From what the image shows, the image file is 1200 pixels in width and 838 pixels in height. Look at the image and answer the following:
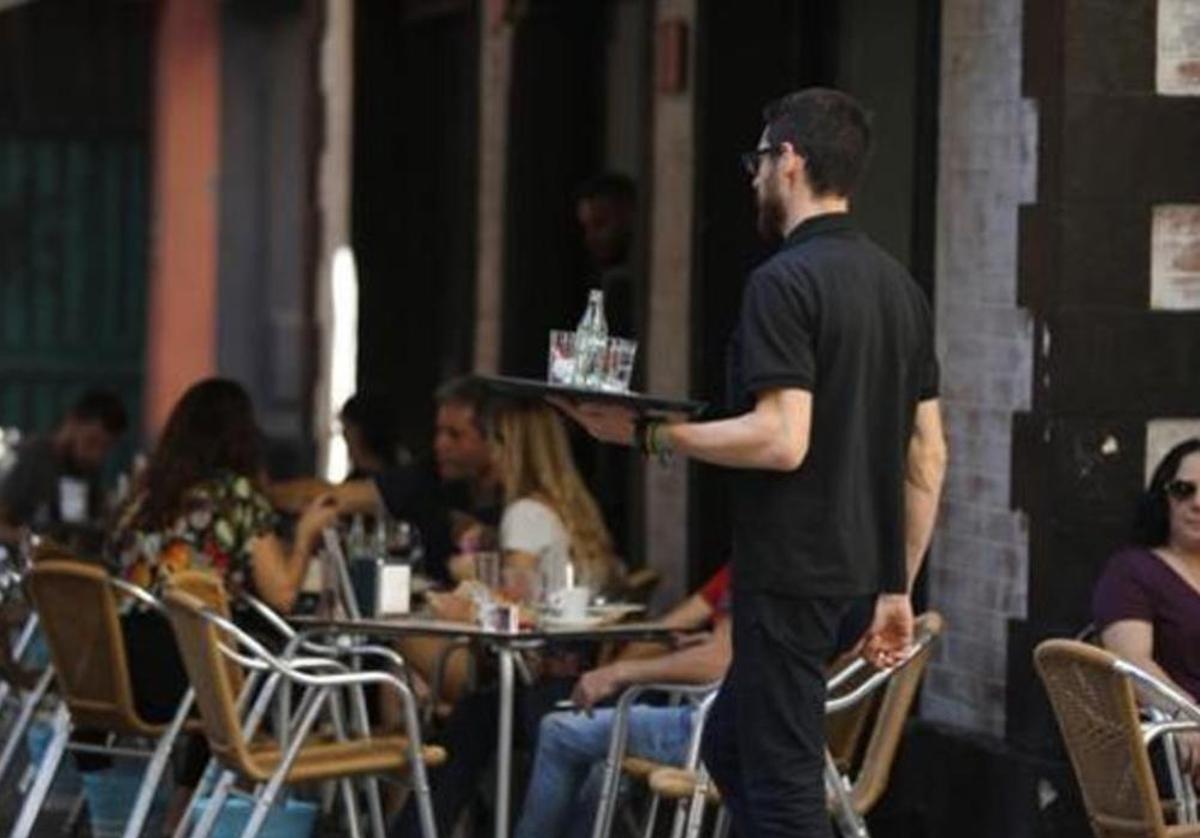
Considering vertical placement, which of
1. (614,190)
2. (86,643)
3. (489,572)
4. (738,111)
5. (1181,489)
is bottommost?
(86,643)

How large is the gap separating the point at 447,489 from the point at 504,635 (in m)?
2.22

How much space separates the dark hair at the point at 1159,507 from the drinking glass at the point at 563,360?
1.71 m

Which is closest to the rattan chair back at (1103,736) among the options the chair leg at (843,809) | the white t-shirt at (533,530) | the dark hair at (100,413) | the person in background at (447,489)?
the chair leg at (843,809)

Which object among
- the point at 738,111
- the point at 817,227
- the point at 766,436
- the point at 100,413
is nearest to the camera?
the point at 766,436

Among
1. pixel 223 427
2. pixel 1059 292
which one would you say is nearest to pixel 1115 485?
pixel 1059 292

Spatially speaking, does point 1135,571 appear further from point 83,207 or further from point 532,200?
point 83,207

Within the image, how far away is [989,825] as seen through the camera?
982 centimetres

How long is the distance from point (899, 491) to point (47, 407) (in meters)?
12.8

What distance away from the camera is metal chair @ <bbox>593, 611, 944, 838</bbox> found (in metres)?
8.54

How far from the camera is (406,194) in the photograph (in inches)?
674

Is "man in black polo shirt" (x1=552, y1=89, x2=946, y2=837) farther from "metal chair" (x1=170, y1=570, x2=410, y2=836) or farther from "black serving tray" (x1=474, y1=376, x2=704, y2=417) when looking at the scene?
"metal chair" (x1=170, y1=570, x2=410, y2=836)

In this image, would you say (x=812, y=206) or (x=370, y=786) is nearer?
(x=812, y=206)

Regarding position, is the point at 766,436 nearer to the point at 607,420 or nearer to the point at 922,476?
the point at 607,420

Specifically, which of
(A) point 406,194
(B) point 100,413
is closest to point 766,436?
(B) point 100,413
